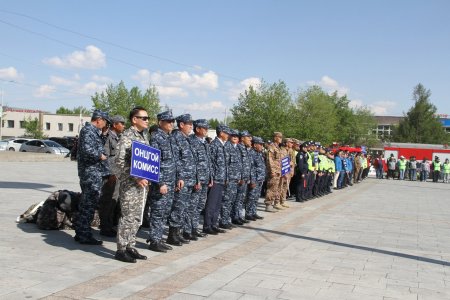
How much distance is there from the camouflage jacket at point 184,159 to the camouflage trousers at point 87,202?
1211mm

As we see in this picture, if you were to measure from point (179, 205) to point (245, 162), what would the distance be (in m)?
2.87

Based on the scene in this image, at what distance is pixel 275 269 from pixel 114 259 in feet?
6.99

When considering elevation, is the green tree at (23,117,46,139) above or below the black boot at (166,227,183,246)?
above

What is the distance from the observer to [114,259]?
640 centimetres

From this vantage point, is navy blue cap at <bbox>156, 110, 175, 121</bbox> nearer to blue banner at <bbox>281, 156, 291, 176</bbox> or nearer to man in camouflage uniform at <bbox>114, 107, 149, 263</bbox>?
man in camouflage uniform at <bbox>114, 107, 149, 263</bbox>

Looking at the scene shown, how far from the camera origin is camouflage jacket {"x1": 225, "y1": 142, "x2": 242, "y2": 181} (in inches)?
368

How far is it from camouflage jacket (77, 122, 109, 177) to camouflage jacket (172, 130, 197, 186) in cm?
115

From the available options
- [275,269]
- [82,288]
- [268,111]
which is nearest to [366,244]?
[275,269]

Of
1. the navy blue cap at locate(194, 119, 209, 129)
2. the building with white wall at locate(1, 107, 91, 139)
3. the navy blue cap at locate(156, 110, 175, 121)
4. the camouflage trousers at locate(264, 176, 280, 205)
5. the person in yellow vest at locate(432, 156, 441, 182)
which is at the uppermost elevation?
the building with white wall at locate(1, 107, 91, 139)

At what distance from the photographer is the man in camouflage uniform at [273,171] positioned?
12.3 metres

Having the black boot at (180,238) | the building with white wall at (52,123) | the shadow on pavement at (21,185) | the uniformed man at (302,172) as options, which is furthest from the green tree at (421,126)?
the black boot at (180,238)

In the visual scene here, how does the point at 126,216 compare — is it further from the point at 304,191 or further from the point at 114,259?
the point at 304,191

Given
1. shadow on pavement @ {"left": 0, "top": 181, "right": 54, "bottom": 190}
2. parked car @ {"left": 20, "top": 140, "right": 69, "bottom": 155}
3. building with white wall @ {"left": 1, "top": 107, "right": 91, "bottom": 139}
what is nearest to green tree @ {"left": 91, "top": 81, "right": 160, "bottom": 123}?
building with white wall @ {"left": 1, "top": 107, "right": 91, "bottom": 139}

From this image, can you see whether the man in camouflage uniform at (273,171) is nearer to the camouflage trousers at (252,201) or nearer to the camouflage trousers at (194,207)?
the camouflage trousers at (252,201)
